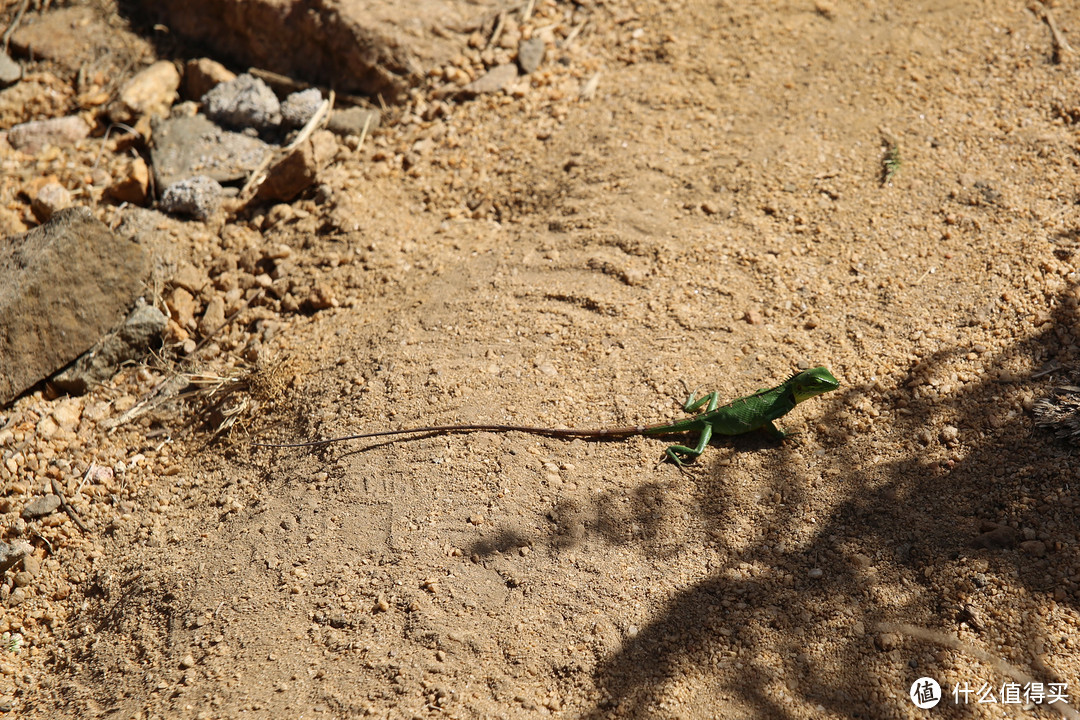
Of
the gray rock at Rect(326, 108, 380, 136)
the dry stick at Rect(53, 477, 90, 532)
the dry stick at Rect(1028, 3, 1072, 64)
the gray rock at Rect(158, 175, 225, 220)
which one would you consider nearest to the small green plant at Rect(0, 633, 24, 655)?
the dry stick at Rect(53, 477, 90, 532)

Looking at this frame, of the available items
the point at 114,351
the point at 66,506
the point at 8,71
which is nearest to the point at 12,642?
the point at 66,506

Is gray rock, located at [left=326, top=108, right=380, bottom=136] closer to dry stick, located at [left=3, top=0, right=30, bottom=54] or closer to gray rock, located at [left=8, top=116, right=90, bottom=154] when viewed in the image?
gray rock, located at [left=8, top=116, right=90, bottom=154]

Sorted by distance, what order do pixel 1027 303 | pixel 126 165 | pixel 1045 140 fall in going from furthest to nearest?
pixel 126 165, pixel 1045 140, pixel 1027 303

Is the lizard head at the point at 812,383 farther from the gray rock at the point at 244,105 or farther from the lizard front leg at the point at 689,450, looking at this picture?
the gray rock at the point at 244,105

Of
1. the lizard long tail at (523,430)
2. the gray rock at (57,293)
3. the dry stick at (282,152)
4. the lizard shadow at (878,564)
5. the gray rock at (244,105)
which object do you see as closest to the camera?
the lizard shadow at (878,564)

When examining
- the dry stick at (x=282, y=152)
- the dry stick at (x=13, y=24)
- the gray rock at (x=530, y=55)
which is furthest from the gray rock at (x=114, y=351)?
the dry stick at (x=13, y=24)

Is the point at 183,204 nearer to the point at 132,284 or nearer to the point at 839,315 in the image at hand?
the point at 132,284

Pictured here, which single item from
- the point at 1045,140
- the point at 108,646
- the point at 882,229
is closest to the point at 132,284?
the point at 108,646

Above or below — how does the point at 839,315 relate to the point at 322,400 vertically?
above
